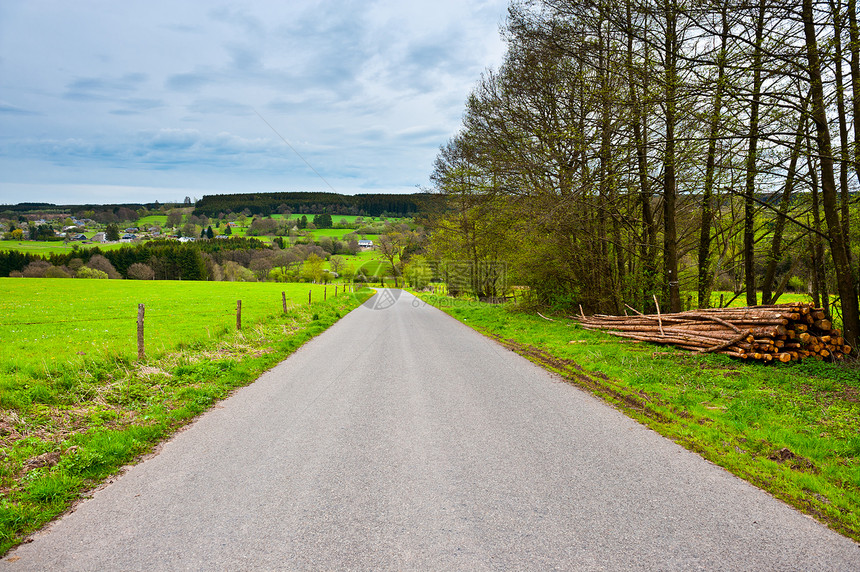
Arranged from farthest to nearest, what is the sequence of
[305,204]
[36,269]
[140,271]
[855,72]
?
[305,204]
[140,271]
[36,269]
[855,72]

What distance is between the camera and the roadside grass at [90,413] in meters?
3.92

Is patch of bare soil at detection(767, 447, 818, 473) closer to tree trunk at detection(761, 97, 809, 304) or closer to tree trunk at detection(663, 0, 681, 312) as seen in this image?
tree trunk at detection(761, 97, 809, 304)

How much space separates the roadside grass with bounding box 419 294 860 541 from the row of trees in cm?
289

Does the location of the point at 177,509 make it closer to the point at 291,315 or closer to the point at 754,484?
the point at 754,484

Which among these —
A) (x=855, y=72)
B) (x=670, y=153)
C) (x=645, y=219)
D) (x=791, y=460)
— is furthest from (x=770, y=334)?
(x=645, y=219)

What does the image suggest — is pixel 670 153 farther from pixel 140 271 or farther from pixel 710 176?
pixel 140 271

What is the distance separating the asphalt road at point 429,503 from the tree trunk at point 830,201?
6.21 meters

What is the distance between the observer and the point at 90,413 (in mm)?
6059

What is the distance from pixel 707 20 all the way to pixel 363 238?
91783 mm

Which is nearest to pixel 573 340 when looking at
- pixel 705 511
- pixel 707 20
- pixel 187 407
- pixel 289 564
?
pixel 707 20

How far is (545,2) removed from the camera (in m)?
11.6

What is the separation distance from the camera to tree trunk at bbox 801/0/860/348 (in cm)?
791

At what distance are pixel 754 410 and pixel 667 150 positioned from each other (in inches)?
251

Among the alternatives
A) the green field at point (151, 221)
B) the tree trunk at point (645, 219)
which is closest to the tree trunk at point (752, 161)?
the tree trunk at point (645, 219)
